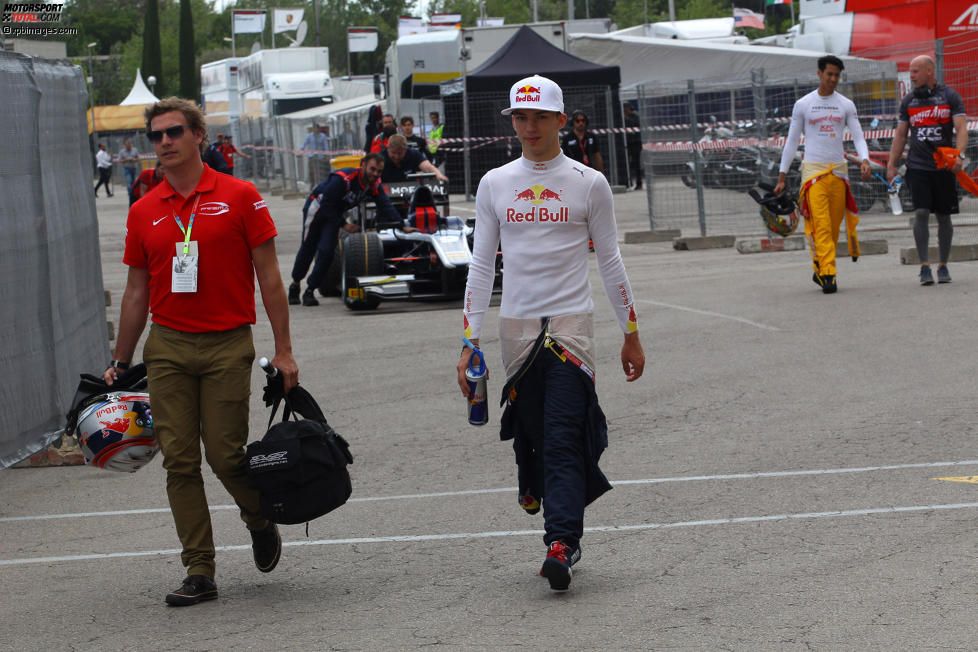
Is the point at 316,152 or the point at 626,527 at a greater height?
the point at 316,152

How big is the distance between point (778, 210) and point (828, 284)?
2192 millimetres

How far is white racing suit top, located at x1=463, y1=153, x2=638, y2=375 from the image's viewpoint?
5629mm

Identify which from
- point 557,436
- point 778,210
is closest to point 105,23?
point 778,210

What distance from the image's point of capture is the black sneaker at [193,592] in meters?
5.50

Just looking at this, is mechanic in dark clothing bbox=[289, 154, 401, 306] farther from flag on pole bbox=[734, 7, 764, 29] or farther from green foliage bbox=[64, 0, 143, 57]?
green foliage bbox=[64, 0, 143, 57]

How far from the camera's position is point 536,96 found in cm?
557

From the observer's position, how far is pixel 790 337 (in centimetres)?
1150

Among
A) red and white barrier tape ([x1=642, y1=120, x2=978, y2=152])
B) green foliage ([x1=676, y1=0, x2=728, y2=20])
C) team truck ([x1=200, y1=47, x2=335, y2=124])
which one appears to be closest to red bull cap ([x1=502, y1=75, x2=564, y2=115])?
red and white barrier tape ([x1=642, y1=120, x2=978, y2=152])

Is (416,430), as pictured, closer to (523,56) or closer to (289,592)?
(289,592)

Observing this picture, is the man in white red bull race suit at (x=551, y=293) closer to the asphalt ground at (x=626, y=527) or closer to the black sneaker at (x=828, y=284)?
the asphalt ground at (x=626, y=527)

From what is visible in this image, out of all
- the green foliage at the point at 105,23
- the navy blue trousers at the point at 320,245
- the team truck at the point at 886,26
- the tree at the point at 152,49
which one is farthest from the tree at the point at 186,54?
the navy blue trousers at the point at 320,245

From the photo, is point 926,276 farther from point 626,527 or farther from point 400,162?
point 626,527

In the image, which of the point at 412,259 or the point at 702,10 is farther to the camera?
the point at 702,10

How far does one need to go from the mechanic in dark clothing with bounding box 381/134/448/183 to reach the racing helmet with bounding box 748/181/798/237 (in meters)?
3.54
